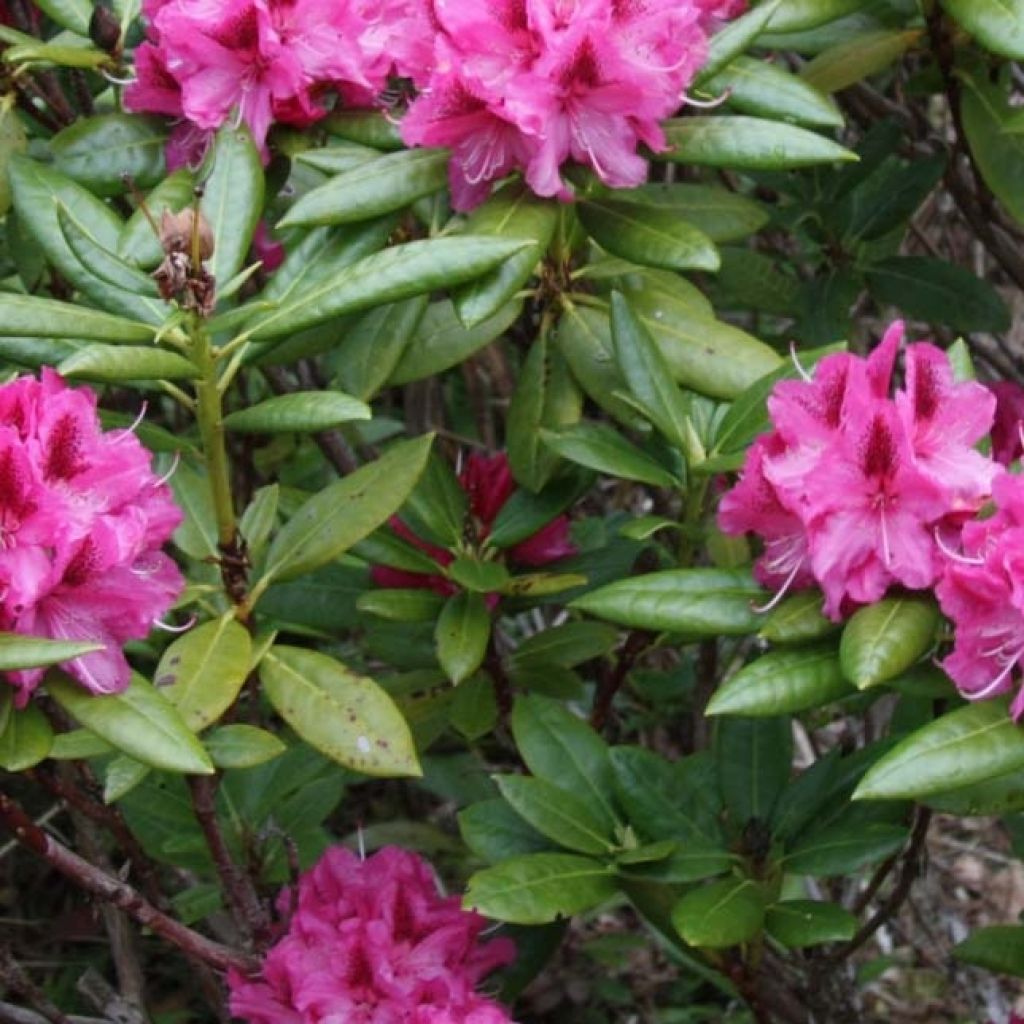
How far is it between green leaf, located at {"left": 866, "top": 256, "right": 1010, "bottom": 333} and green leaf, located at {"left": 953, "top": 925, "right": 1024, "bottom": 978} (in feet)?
2.81

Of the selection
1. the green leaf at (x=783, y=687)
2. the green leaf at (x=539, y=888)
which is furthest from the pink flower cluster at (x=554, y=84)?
the green leaf at (x=539, y=888)

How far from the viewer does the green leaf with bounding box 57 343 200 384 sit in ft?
4.89

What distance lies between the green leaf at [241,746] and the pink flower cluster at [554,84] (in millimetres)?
535

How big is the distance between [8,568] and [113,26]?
0.82 metres

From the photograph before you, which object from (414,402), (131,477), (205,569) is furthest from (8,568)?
(414,402)

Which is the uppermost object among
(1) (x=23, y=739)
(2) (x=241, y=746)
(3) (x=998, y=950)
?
(1) (x=23, y=739)

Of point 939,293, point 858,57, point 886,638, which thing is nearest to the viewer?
point 886,638

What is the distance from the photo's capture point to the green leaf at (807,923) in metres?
1.76

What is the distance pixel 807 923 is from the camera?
179 cm

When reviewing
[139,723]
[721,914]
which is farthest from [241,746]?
[721,914]

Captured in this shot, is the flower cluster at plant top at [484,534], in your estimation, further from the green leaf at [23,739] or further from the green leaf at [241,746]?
the green leaf at [23,739]

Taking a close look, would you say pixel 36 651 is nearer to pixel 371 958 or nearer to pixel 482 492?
pixel 371 958

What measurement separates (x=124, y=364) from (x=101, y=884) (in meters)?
0.47

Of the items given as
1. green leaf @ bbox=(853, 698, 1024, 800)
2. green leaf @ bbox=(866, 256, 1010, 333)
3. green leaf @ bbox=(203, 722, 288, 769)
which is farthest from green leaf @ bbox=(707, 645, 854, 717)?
green leaf @ bbox=(866, 256, 1010, 333)
